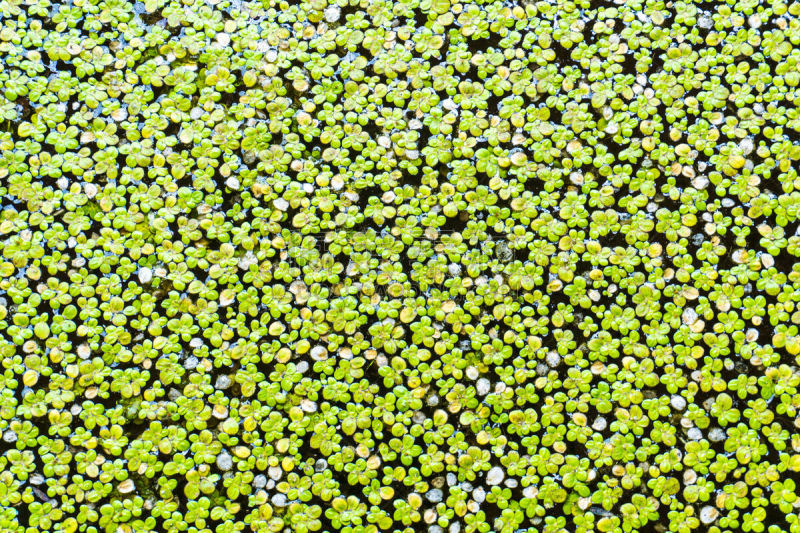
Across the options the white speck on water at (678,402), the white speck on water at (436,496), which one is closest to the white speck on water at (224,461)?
the white speck on water at (436,496)

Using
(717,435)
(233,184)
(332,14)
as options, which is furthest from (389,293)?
(717,435)

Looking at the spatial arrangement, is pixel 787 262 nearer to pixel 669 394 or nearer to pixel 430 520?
pixel 669 394

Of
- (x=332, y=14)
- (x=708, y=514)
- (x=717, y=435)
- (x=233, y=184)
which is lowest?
(x=708, y=514)

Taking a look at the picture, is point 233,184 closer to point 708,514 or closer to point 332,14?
point 332,14

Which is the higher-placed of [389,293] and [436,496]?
[389,293]

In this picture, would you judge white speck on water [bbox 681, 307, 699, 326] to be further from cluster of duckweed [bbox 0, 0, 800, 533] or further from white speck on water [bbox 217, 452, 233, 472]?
white speck on water [bbox 217, 452, 233, 472]

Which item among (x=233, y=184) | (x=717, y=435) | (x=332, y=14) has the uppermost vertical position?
(x=332, y=14)

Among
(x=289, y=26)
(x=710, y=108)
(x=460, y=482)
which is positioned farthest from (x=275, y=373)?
(x=710, y=108)

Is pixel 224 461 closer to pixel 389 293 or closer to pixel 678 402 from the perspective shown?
pixel 389 293

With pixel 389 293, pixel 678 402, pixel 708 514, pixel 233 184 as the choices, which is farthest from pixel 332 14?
pixel 708 514

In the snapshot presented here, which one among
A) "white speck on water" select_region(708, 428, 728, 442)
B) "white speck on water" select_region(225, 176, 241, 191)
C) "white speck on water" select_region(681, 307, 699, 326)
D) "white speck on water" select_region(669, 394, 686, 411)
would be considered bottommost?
"white speck on water" select_region(708, 428, 728, 442)

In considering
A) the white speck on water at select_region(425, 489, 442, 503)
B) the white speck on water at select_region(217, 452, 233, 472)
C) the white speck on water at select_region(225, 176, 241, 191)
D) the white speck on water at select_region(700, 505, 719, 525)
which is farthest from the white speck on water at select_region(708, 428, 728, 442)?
the white speck on water at select_region(225, 176, 241, 191)
